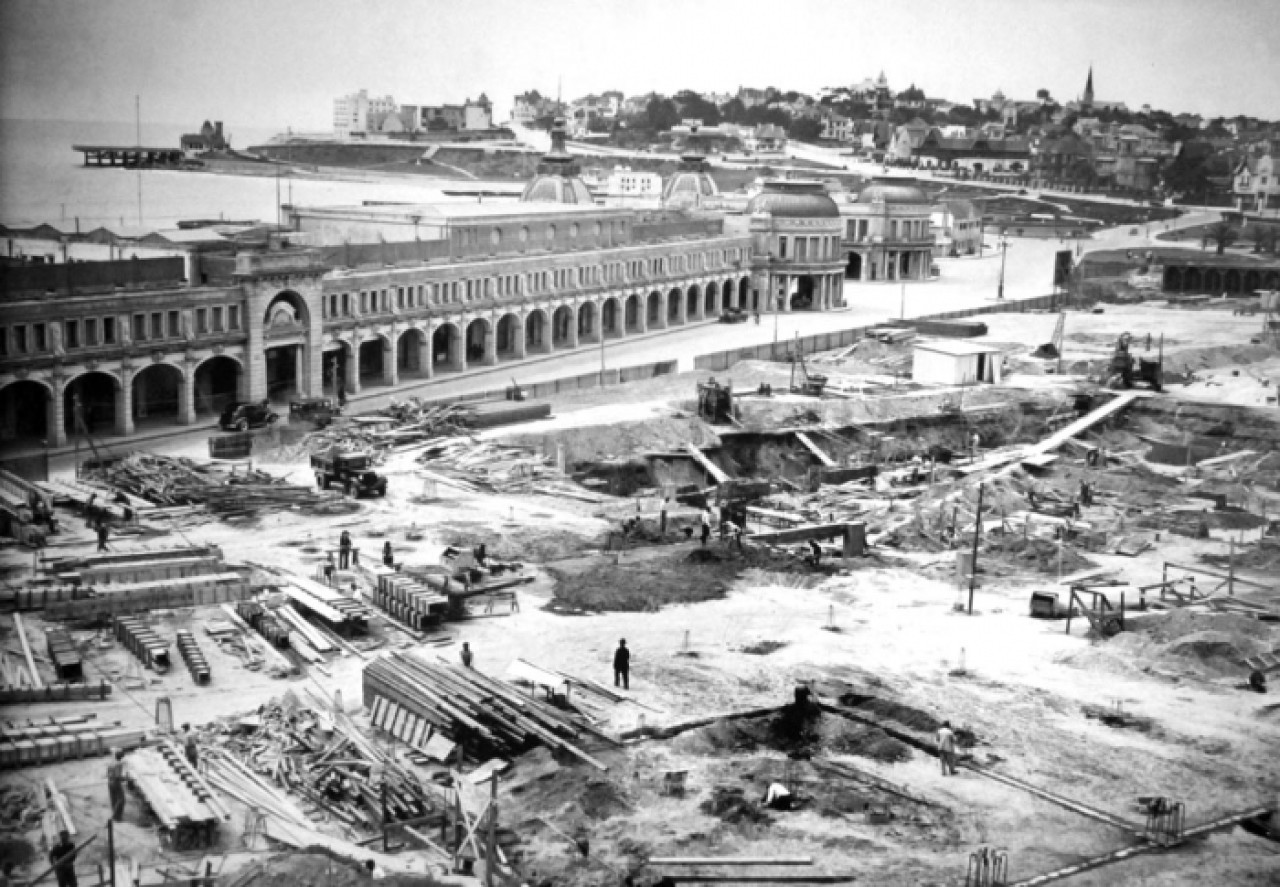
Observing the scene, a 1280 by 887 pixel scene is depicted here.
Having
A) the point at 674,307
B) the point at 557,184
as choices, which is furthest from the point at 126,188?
the point at 674,307

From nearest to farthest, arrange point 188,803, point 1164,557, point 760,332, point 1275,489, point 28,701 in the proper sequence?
point 188,803 < point 28,701 < point 1164,557 < point 1275,489 < point 760,332

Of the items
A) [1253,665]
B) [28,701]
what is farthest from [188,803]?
[1253,665]

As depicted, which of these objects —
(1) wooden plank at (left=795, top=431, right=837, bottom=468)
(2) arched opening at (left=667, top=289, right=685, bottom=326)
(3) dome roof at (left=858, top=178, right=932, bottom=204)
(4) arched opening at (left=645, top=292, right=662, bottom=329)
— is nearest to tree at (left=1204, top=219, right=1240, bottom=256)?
(3) dome roof at (left=858, top=178, right=932, bottom=204)

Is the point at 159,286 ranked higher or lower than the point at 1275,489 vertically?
higher

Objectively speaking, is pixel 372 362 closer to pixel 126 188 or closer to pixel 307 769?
pixel 307 769

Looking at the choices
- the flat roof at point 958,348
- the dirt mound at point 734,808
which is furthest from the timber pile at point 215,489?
the flat roof at point 958,348

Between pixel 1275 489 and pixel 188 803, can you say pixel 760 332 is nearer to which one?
pixel 1275 489
